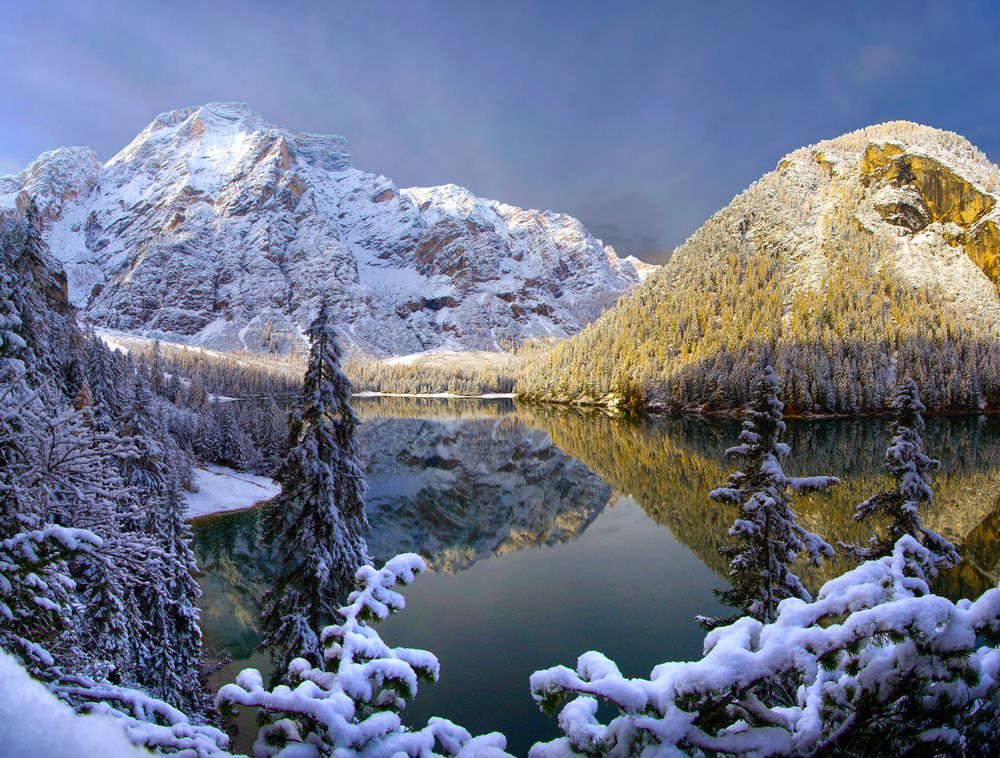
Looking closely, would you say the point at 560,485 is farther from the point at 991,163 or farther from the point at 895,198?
the point at 991,163

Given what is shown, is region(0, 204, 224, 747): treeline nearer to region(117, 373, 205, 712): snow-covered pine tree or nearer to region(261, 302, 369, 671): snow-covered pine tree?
region(117, 373, 205, 712): snow-covered pine tree

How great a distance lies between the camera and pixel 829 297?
116 m

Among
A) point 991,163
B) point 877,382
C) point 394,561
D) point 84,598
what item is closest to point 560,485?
point 84,598

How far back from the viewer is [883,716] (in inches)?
94.3

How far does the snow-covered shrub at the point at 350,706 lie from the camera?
2518 mm

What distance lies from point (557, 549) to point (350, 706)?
30446 millimetres

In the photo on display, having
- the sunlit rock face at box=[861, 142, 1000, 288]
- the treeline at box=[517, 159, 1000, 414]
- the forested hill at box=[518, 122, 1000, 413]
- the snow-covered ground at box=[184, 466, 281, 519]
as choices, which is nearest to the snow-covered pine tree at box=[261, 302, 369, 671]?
the snow-covered ground at box=[184, 466, 281, 519]

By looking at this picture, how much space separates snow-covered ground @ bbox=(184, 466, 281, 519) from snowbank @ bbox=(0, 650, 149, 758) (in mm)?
40340

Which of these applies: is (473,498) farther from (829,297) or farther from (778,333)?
(829,297)

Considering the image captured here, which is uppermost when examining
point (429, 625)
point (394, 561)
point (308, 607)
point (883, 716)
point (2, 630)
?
point (394, 561)

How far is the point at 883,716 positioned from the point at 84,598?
13.5m

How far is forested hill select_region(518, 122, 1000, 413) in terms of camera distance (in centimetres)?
9375

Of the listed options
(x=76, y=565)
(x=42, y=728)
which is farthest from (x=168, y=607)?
(x=42, y=728)

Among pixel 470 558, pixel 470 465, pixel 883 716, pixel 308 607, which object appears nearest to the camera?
pixel 883 716
